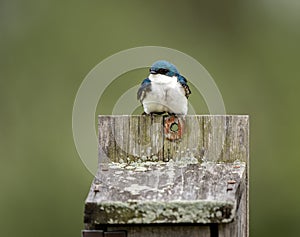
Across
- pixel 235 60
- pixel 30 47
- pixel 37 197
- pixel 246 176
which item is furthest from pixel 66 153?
pixel 246 176

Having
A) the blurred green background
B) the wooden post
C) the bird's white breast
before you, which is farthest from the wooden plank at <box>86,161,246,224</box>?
the blurred green background

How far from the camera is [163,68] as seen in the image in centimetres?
385

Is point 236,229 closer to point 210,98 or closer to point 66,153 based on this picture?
point 210,98

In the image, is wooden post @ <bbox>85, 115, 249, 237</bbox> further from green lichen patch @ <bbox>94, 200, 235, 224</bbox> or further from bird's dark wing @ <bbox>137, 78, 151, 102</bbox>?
bird's dark wing @ <bbox>137, 78, 151, 102</bbox>

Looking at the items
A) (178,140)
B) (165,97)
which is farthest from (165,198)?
(165,97)

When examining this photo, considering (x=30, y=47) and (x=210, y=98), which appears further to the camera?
(x=30, y=47)

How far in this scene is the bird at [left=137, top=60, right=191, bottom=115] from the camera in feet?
12.2

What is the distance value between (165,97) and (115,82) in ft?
8.63

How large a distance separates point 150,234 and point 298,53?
4.16 metres

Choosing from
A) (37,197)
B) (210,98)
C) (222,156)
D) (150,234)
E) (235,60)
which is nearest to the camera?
(150,234)

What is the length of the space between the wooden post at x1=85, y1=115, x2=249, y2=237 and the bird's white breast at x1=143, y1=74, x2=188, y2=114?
0.63 meters

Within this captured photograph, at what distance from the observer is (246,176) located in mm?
3064

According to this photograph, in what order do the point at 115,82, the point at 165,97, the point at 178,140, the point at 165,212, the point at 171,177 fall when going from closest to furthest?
the point at 165,212 → the point at 171,177 → the point at 178,140 → the point at 165,97 → the point at 115,82

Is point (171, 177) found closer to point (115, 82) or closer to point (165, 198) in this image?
point (165, 198)
